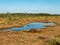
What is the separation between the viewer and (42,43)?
17.8 meters

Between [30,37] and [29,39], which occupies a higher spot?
[29,39]

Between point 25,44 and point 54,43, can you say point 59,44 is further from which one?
point 25,44

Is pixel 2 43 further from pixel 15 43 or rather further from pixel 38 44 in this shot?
pixel 38 44

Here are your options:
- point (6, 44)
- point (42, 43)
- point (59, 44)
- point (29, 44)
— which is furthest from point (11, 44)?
point (59, 44)

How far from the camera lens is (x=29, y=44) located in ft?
57.3

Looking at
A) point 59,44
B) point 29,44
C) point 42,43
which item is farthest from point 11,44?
point 59,44

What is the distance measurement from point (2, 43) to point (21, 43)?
71.5 inches

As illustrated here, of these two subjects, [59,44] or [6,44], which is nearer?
[59,44]

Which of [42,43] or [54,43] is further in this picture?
[42,43]

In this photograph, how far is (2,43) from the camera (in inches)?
703

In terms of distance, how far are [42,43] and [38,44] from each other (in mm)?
627

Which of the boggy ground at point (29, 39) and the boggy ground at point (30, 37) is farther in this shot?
the boggy ground at point (30, 37)

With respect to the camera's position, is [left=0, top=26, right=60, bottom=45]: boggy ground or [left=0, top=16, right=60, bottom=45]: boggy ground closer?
[left=0, top=26, right=60, bottom=45]: boggy ground

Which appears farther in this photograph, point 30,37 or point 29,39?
point 30,37
